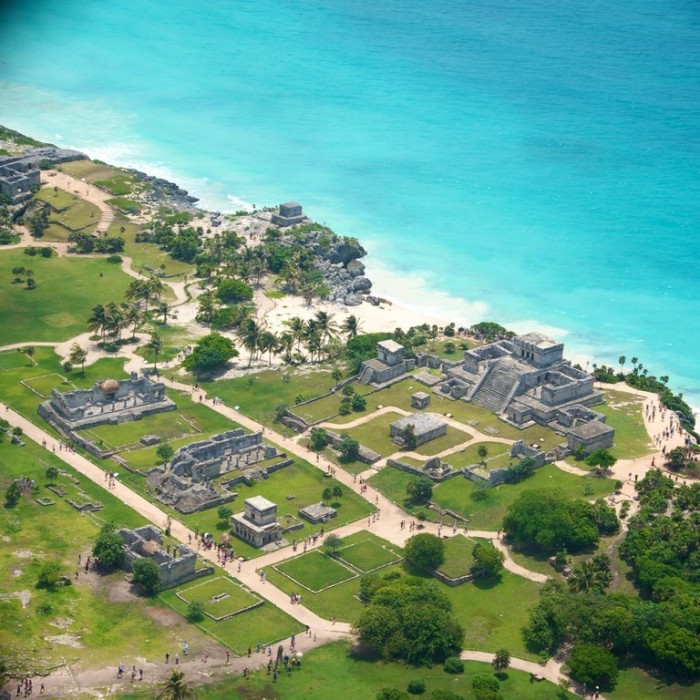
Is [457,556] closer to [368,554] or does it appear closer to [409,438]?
[368,554]

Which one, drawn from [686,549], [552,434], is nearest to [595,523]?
[686,549]

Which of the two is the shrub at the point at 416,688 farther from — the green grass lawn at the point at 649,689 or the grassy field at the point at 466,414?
the grassy field at the point at 466,414

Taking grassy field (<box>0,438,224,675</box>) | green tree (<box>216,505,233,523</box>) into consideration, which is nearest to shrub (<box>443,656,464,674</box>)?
grassy field (<box>0,438,224,675</box>)

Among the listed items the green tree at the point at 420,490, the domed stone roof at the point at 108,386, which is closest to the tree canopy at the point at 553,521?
the green tree at the point at 420,490

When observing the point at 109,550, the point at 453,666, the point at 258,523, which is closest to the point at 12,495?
the point at 109,550

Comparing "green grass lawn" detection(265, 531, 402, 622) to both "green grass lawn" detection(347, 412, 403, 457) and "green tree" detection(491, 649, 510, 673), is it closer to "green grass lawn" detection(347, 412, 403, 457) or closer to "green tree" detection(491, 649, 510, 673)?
"green tree" detection(491, 649, 510, 673)
